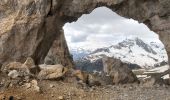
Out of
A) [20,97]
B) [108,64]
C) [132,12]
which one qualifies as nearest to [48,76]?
[20,97]

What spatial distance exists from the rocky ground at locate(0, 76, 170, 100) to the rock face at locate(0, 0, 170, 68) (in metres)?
12.5

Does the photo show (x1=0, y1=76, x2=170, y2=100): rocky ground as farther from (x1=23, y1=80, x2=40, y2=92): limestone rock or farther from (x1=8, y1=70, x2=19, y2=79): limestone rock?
(x1=8, y1=70, x2=19, y2=79): limestone rock

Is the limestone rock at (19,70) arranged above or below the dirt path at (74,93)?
above

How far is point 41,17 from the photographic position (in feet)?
140

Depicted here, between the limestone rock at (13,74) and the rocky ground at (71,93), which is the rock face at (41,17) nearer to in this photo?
the limestone rock at (13,74)

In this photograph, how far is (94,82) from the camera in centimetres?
3450

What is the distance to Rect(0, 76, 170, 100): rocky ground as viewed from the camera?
27500 mm

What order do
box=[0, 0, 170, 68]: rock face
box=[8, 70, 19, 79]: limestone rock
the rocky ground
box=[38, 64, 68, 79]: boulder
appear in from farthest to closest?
box=[0, 0, 170, 68]: rock face
box=[38, 64, 68, 79]: boulder
box=[8, 70, 19, 79]: limestone rock
the rocky ground

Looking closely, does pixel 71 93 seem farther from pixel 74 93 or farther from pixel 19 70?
pixel 19 70

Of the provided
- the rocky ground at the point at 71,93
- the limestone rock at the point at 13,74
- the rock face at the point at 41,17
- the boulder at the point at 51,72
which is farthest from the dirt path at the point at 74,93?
the rock face at the point at 41,17

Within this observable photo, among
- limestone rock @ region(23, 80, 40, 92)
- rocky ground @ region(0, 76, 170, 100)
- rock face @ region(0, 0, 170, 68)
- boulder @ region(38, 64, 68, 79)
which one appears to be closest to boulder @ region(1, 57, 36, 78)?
boulder @ region(38, 64, 68, 79)

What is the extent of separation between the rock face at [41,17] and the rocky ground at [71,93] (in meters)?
12.5

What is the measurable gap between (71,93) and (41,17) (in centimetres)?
1555

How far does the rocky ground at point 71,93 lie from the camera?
2750cm
